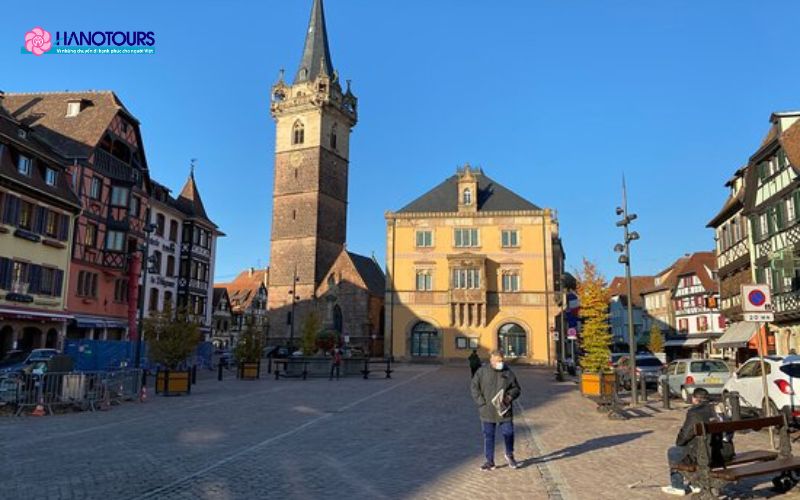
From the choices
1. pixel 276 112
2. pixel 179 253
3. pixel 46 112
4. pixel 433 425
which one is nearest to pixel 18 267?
pixel 46 112

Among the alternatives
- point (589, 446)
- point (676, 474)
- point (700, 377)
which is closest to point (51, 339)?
point (589, 446)

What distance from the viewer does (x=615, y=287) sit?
93750 mm

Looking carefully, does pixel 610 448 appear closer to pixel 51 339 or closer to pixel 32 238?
pixel 32 238

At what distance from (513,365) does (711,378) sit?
30.1m

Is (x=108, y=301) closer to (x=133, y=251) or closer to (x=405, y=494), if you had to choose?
(x=133, y=251)

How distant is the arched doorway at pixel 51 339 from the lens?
32.1m

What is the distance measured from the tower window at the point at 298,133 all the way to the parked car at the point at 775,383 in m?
64.3

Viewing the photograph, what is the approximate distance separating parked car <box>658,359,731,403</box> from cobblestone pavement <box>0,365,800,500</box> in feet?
10.6

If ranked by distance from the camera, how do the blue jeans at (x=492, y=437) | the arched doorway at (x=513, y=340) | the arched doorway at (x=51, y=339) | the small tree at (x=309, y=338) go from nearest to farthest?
the blue jeans at (x=492, y=437)
the arched doorway at (x=51, y=339)
the small tree at (x=309, y=338)
the arched doorway at (x=513, y=340)

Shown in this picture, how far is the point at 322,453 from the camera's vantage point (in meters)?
10.3

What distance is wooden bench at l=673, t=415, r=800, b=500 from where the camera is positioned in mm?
Result: 6758

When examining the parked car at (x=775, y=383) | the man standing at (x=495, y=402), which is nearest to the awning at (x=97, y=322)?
the man standing at (x=495, y=402)

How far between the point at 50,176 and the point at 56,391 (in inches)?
753

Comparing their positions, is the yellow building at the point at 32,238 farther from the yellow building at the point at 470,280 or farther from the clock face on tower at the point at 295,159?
the clock face on tower at the point at 295,159
